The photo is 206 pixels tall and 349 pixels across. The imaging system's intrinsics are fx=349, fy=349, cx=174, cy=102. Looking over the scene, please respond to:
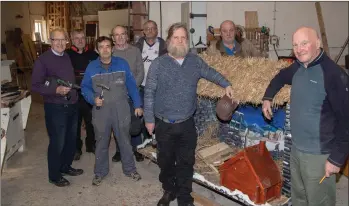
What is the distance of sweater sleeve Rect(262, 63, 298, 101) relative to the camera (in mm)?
2988

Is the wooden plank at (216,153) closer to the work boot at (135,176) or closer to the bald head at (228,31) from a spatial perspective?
the work boot at (135,176)

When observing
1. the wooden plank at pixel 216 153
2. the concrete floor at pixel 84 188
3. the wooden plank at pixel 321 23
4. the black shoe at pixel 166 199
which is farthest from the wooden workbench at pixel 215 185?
the wooden plank at pixel 321 23

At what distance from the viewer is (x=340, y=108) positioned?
2514 mm

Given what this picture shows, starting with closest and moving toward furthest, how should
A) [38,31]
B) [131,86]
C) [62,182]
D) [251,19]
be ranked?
[131,86] → [62,182] → [251,19] → [38,31]

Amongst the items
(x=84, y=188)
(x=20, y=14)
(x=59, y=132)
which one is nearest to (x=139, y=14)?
(x=59, y=132)

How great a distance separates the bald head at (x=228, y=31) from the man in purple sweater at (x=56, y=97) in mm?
2096

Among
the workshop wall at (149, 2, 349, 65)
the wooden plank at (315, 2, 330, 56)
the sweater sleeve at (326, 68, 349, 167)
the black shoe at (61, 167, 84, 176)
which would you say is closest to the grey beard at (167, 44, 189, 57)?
the sweater sleeve at (326, 68, 349, 167)

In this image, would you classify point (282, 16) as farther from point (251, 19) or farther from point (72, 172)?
point (72, 172)

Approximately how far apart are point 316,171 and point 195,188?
2.05 meters

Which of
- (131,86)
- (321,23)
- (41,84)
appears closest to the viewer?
(41,84)

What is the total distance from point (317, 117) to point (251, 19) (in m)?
6.98

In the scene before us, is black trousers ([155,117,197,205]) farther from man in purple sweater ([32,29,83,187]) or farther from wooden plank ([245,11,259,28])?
wooden plank ([245,11,259,28])

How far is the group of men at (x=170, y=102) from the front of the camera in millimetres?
2639

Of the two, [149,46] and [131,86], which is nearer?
[131,86]
